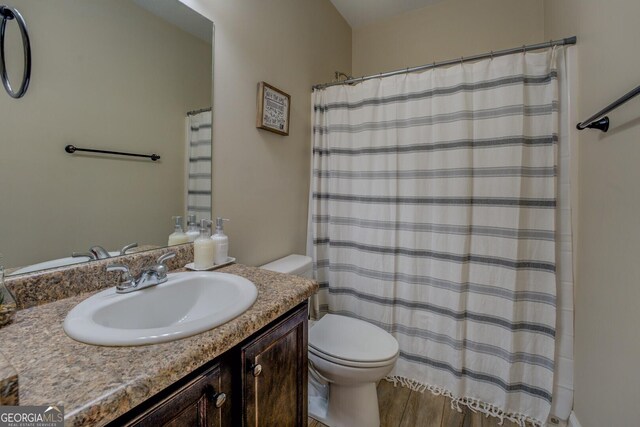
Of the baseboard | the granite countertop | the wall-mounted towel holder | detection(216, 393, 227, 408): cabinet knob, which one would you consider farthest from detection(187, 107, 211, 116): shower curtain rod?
the baseboard

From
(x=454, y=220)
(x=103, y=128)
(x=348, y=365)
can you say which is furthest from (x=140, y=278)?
(x=454, y=220)

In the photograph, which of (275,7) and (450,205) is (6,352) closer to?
(450,205)

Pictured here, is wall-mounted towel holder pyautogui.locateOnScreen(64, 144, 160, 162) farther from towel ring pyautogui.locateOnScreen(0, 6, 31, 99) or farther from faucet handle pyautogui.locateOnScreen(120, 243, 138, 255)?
faucet handle pyautogui.locateOnScreen(120, 243, 138, 255)

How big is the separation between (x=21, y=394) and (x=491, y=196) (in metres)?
1.69

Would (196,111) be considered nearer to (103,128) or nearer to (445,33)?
(103,128)

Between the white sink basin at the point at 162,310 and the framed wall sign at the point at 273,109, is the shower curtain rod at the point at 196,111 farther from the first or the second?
the white sink basin at the point at 162,310

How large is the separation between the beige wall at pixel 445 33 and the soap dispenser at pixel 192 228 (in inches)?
83.6

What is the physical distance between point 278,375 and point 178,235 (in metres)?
0.70

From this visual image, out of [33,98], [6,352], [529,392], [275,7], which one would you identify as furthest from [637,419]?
[275,7]

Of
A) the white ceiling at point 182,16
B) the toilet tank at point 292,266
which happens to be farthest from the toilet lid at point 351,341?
the white ceiling at point 182,16

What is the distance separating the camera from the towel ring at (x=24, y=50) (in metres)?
0.71

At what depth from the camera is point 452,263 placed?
148cm

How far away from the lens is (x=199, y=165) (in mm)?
1202

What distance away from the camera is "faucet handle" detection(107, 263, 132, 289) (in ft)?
2.72
